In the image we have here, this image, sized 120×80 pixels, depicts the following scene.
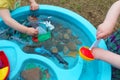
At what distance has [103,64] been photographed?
1.30m

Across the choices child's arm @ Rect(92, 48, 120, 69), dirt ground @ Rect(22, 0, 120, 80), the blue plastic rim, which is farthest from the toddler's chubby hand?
dirt ground @ Rect(22, 0, 120, 80)

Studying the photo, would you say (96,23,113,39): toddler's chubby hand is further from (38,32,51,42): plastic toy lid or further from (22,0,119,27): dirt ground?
(22,0,119,27): dirt ground

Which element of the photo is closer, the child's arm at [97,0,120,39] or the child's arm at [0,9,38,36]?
the child's arm at [97,0,120,39]

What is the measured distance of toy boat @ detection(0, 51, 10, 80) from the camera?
1252 mm

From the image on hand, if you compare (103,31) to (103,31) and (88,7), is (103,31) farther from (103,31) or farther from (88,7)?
(88,7)

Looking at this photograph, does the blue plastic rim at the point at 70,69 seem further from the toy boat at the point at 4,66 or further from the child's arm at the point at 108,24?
the child's arm at the point at 108,24

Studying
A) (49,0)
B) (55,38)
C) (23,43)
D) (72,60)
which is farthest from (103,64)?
(49,0)

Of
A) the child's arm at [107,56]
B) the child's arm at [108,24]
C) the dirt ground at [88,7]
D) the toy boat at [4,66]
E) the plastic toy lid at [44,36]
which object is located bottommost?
the toy boat at [4,66]

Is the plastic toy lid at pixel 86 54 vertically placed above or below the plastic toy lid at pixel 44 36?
below

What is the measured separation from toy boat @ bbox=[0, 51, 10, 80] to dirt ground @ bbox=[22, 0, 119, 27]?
59 cm

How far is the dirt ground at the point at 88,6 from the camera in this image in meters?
1.82

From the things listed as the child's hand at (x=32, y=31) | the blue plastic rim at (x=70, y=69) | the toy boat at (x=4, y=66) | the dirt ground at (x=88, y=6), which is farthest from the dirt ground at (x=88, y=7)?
the toy boat at (x=4, y=66)

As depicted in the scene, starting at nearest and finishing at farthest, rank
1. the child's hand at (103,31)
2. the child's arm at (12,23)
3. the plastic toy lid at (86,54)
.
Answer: the child's hand at (103,31), the plastic toy lid at (86,54), the child's arm at (12,23)

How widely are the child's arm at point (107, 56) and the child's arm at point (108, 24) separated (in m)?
0.11
